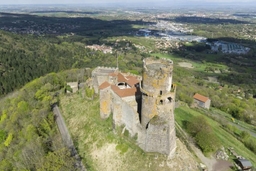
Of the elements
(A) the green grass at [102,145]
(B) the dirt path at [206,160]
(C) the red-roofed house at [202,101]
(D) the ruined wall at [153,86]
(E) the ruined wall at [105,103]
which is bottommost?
(C) the red-roofed house at [202,101]

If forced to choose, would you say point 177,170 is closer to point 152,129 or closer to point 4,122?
point 152,129

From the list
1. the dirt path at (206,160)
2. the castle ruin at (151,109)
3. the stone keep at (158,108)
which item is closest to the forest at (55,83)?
the castle ruin at (151,109)

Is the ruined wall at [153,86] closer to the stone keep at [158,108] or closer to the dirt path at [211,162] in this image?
the stone keep at [158,108]

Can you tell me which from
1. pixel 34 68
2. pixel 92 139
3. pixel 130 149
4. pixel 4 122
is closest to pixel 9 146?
pixel 4 122

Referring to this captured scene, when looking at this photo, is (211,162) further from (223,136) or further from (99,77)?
(99,77)

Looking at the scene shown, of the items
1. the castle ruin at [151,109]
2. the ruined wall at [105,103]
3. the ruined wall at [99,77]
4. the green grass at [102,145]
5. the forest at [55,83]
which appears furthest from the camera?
the ruined wall at [99,77]

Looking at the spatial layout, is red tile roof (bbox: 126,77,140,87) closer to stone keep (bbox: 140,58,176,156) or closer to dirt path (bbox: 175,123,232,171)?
stone keep (bbox: 140,58,176,156)

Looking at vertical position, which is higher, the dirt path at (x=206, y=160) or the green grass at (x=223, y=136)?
the dirt path at (x=206, y=160)

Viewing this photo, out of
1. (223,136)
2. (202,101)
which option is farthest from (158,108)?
(202,101)
